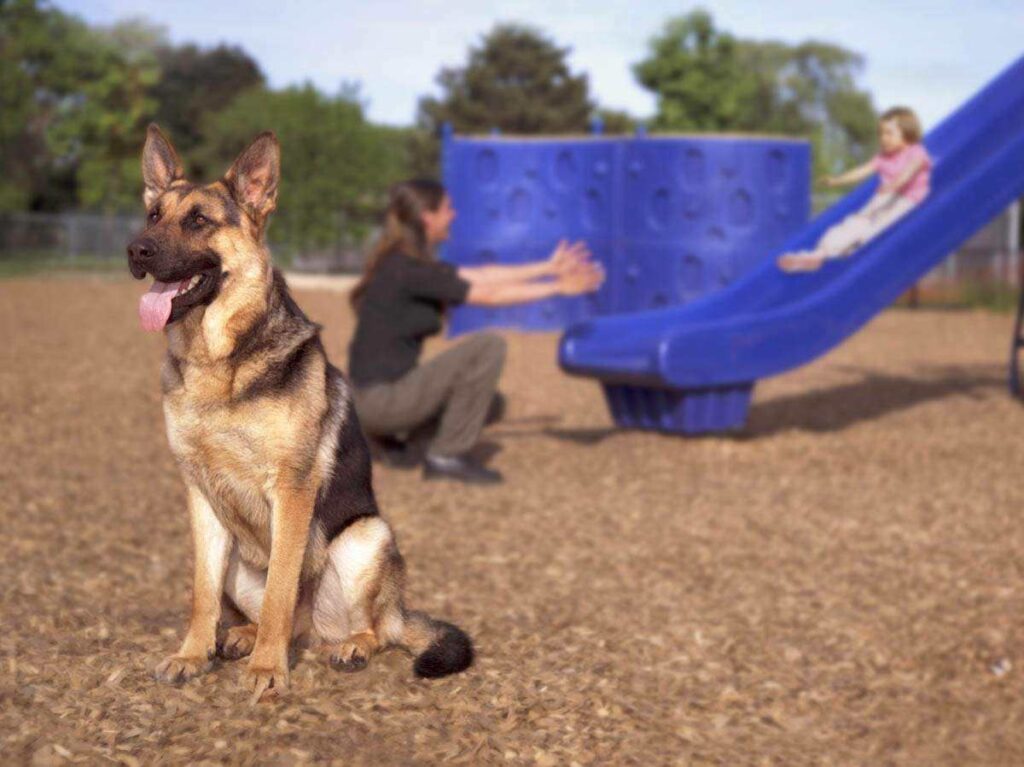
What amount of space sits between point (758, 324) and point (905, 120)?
2.23 meters

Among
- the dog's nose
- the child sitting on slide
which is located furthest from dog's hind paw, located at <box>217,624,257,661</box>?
the child sitting on slide

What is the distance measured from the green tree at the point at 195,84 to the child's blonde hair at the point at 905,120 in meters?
47.0

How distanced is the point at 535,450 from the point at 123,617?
4.80 meters

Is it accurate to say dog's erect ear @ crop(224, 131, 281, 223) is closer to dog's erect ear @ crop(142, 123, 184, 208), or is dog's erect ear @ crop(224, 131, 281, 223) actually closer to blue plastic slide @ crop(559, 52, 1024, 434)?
dog's erect ear @ crop(142, 123, 184, 208)

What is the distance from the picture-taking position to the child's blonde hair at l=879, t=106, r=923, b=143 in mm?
10117

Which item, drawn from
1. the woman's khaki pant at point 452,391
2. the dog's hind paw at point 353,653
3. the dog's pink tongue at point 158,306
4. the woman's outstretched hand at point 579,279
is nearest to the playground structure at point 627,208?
the woman's khaki pant at point 452,391

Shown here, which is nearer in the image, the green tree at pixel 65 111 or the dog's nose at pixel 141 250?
the dog's nose at pixel 141 250

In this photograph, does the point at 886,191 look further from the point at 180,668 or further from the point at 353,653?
the point at 180,668

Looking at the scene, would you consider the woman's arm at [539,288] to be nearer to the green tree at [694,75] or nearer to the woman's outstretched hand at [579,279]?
the woman's outstretched hand at [579,279]

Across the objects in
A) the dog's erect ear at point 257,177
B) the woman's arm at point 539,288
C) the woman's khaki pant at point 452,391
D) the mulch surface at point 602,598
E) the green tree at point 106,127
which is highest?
the green tree at point 106,127

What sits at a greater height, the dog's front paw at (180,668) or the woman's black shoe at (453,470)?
the dog's front paw at (180,668)

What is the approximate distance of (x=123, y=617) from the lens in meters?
5.02

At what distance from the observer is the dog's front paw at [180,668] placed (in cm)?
378

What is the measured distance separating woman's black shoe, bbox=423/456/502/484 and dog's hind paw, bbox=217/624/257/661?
13.5 feet
